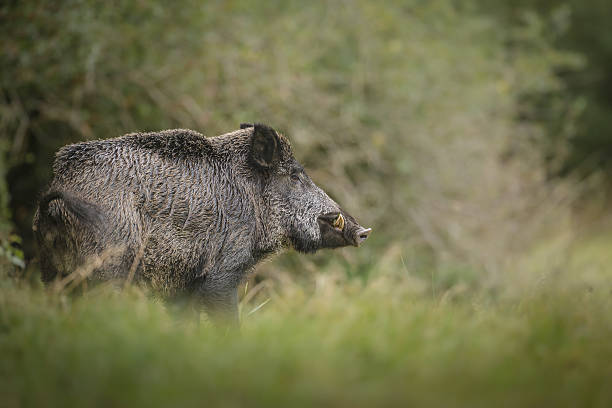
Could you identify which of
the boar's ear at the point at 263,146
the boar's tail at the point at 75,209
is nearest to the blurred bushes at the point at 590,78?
the boar's ear at the point at 263,146

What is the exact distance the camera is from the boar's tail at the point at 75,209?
11.3ft

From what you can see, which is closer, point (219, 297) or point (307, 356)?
point (307, 356)

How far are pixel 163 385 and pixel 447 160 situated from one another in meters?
9.04

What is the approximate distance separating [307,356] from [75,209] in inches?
66.1

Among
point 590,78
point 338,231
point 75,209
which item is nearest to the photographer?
point 75,209

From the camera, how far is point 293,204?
4328 mm

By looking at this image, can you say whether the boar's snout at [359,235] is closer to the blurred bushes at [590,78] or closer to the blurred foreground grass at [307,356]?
the blurred foreground grass at [307,356]

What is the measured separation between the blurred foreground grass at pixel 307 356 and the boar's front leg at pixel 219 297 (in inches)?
8.2

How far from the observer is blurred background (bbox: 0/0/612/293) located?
7.16m

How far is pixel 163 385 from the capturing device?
227 centimetres

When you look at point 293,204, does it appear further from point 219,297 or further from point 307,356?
point 307,356

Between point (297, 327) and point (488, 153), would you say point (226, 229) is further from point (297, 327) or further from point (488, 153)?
point (488, 153)

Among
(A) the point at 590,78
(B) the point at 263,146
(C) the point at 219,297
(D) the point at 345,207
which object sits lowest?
(D) the point at 345,207

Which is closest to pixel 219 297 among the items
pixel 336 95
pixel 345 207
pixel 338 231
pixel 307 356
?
pixel 338 231
